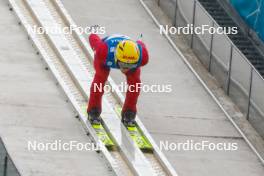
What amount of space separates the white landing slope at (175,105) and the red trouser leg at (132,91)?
921mm

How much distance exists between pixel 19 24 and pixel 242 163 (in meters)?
5.54

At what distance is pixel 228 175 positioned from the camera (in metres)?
23.8

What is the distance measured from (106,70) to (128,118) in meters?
0.95

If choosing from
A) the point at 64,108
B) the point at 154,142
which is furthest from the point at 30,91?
the point at 154,142

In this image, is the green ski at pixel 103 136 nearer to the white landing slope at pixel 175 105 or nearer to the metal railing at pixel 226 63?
the white landing slope at pixel 175 105

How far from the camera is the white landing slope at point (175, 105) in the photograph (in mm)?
24172

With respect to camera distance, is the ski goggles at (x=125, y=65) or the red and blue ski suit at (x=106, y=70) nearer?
the ski goggles at (x=125, y=65)

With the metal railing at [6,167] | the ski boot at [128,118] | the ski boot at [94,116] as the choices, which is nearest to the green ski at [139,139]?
the ski boot at [128,118]

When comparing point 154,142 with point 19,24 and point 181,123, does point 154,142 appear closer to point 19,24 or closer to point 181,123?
point 181,123

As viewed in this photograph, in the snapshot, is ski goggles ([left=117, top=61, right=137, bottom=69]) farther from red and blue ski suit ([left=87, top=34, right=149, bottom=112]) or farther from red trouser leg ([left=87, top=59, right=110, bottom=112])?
red trouser leg ([left=87, top=59, right=110, bottom=112])

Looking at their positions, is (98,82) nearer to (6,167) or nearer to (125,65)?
(125,65)

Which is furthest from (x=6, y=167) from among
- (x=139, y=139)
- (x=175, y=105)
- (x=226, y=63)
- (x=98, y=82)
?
(x=226, y=63)

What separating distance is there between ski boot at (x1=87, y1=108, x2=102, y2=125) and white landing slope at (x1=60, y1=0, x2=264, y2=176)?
3.98 feet

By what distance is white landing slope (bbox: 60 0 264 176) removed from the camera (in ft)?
79.3
